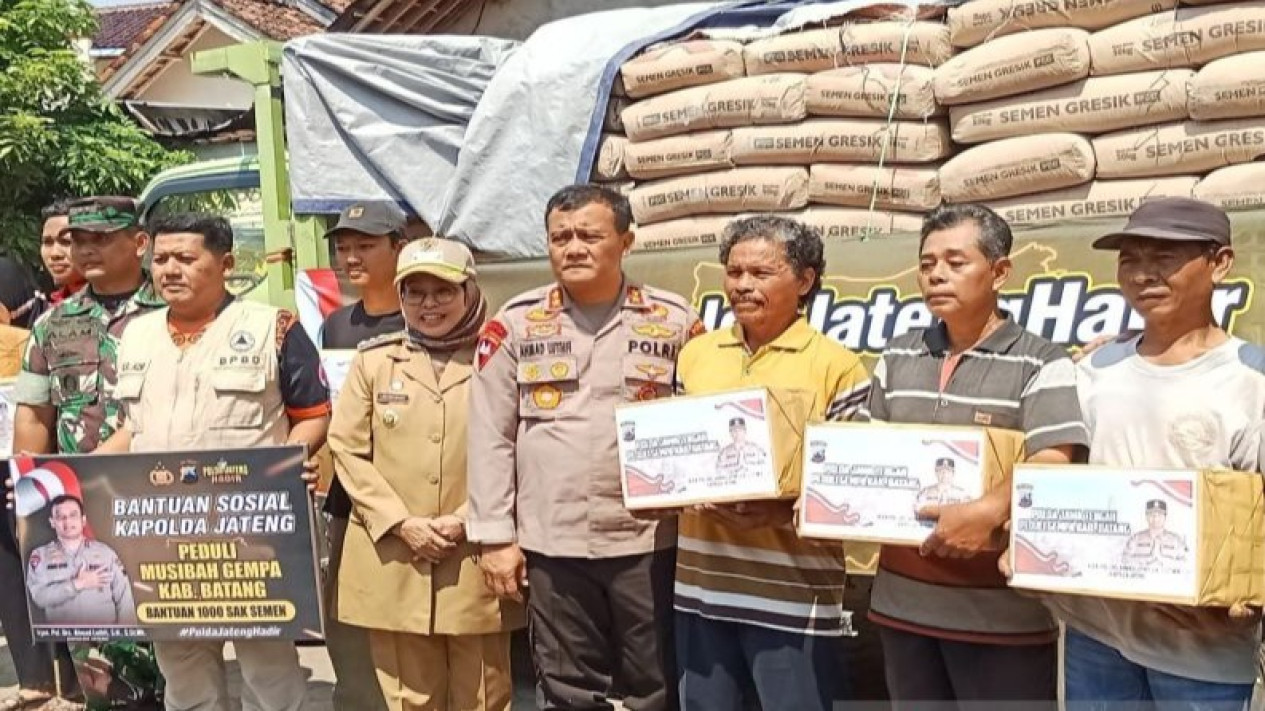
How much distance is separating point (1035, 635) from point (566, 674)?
3.67ft

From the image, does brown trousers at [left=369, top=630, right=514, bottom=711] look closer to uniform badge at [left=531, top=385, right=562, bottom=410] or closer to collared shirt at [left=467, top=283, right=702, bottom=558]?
collared shirt at [left=467, top=283, right=702, bottom=558]

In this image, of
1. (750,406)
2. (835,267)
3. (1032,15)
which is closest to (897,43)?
(1032,15)

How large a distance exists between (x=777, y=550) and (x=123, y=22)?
29.8 m

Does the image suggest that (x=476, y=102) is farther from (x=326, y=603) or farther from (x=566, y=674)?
(x=566, y=674)

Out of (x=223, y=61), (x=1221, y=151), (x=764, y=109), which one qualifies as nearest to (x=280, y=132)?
(x=223, y=61)

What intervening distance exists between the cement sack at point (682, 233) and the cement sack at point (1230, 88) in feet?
4.78

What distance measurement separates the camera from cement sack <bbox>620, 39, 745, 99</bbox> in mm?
4293

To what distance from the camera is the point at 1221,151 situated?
3.40m

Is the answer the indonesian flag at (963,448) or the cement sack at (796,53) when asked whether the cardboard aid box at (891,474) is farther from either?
the cement sack at (796,53)

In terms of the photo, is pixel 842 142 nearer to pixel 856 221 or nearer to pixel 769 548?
pixel 856 221

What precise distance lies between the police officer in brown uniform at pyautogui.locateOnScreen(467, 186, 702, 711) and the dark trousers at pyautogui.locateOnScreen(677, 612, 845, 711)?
138mm

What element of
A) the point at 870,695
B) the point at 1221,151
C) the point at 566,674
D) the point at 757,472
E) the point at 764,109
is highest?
the point at 764,109

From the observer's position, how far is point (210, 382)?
3350mm

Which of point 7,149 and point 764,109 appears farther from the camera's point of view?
point 7,149
